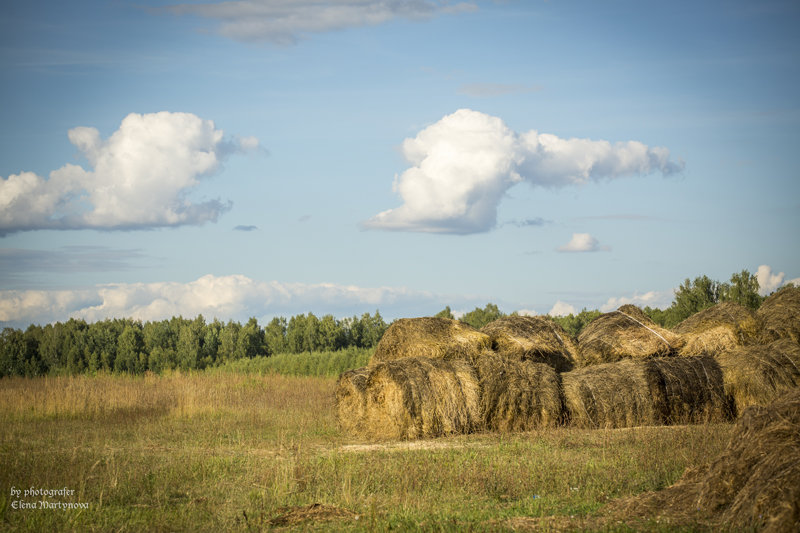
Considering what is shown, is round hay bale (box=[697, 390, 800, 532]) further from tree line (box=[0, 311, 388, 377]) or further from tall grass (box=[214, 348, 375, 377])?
tree line (box=[0, 311, 388, 377])

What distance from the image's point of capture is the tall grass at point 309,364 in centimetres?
3036

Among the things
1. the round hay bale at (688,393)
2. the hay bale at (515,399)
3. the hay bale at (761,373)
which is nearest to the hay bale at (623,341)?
the round hay bale at (688,393)

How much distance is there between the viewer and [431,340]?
17.5m

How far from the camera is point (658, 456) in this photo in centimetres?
1148

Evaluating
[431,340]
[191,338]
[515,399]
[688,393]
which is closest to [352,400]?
[431,340]

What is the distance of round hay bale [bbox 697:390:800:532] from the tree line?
2709 centimetres

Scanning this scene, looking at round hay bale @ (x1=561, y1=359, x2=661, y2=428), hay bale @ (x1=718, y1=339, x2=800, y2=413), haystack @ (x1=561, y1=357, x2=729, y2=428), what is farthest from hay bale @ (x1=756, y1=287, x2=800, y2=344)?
round hay bale @ (x1=561, y1=359, x2=661, y2=428)

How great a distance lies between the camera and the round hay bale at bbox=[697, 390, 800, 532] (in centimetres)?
707

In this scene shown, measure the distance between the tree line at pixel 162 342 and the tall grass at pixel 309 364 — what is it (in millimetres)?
2594

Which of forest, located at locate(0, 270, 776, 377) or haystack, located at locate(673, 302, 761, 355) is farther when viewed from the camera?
forest, located at locate(0, 270, 776, 377)

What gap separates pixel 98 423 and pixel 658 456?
41.6 feet

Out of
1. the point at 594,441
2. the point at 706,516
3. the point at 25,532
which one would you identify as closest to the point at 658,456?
the point at 594,441

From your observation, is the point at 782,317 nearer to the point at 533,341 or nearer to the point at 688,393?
the point at 688,393

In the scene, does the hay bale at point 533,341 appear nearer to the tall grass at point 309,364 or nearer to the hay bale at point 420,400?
the hay bale at point 420,400
